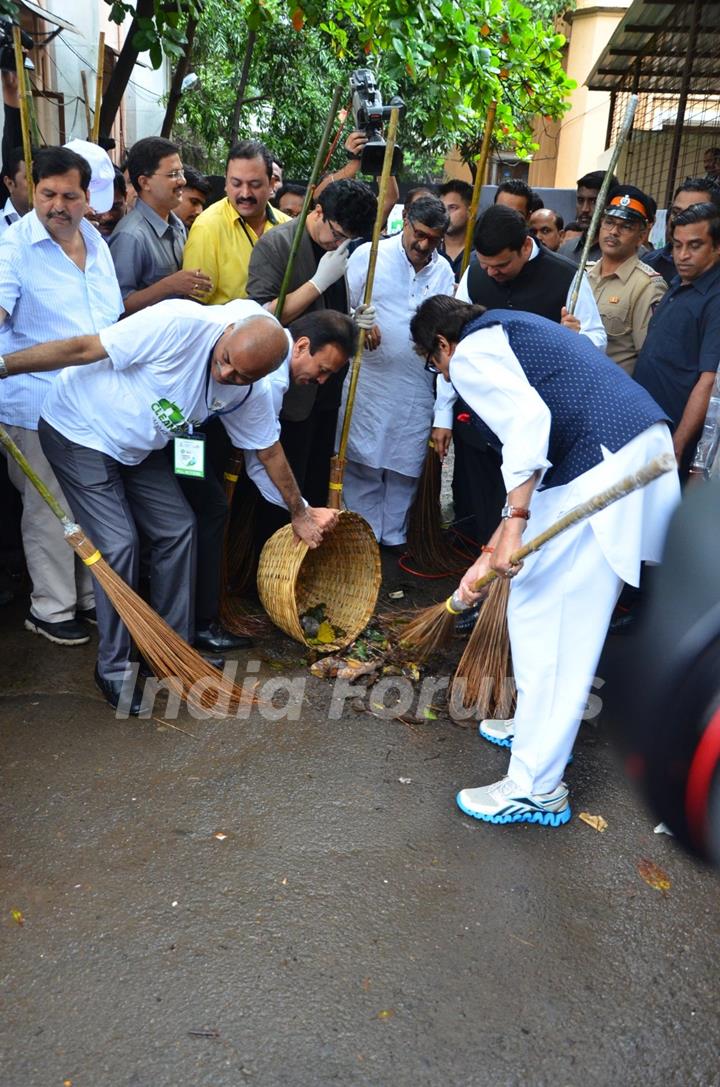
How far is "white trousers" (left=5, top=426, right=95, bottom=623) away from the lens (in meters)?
3.94

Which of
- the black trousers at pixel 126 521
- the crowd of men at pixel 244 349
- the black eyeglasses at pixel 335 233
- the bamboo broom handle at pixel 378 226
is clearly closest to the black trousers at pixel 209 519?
the crowd of men at pixel 244 349

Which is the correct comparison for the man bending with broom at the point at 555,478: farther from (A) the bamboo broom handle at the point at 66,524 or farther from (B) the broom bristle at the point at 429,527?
(B) the broom bristle at the point at 429,527

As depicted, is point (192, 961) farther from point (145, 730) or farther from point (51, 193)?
point (51, 193)

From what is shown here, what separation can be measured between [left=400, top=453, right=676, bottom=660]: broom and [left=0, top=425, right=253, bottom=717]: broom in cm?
72

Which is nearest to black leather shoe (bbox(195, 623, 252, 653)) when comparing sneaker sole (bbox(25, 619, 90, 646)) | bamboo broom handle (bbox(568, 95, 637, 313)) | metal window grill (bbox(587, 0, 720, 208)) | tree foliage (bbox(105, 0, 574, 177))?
sneaker sole (bbox(25, 619, 90, 646))

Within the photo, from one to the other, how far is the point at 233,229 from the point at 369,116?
2.69 feet

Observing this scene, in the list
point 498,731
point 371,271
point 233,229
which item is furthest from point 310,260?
point 498,731

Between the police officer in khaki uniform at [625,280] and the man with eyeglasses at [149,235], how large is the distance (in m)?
1.88

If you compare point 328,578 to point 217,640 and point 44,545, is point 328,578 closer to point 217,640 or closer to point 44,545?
point 217,640

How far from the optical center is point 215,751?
3369 mm

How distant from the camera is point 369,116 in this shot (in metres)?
4.51

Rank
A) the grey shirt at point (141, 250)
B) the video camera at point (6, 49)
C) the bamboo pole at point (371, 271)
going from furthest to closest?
the video camera at point (6, 49) < the grey shirt at point (141, 250) < the bamboo pole at point (371, 271)

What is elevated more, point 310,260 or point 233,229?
point 233,229

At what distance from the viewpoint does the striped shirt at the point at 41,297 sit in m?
3.61
